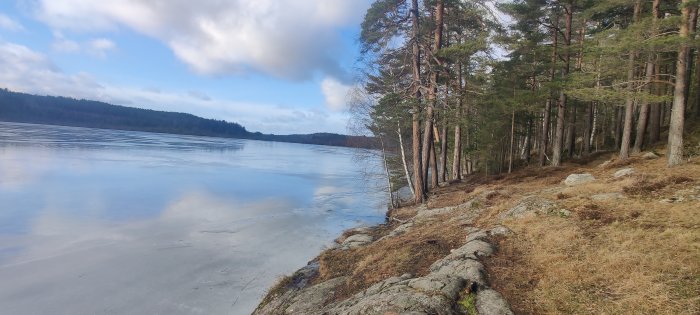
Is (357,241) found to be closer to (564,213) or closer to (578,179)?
(564,213)

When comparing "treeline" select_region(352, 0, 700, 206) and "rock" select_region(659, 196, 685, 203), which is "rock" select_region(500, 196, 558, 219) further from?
"treeline" select_region(352, 0, 700, 206)

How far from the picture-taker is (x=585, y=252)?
5840mm

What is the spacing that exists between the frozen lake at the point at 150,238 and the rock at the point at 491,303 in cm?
601

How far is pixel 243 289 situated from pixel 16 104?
19815 cm

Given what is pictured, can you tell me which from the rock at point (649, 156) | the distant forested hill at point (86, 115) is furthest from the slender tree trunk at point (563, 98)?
the distant forested hill at point (86, 115)

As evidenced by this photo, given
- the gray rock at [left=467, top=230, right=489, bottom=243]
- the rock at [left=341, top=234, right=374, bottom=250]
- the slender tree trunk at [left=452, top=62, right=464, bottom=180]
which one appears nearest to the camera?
the gray rock at [left=467, top=230, right=489, bottom=243]

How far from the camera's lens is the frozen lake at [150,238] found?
9367 mm

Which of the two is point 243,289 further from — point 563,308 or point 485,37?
point 485,37

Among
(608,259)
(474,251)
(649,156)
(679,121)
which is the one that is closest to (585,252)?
A: (608,259)

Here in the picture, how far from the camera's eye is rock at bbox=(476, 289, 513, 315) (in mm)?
4559

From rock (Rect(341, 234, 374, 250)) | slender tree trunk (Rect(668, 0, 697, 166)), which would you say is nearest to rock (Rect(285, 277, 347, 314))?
rock (Rect(341, 234, 374, 250))

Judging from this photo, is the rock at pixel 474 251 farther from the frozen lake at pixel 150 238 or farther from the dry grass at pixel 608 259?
the frozen lake at pixel 150 238

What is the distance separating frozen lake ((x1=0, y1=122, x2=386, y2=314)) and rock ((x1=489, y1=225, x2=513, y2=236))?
19.4 feet

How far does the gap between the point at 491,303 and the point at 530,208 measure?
14.6 ft
